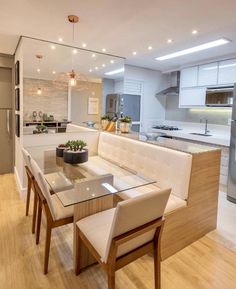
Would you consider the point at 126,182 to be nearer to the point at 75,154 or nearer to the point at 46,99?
the point at 75,154

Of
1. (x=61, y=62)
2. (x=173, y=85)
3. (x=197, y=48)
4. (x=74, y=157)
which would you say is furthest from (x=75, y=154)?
(x=173, y=85)

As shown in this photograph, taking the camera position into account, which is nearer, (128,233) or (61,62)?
(128,233)

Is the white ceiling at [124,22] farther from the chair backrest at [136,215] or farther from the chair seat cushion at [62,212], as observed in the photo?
the chair seat cushion at [62,212]

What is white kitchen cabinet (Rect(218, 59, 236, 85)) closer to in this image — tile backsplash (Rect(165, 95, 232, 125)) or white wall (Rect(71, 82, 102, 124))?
tile backsplash (Rect(165, 95, 232, 125))

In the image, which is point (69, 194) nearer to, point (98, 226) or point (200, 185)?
point (98, 226)

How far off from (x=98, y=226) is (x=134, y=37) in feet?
8.61

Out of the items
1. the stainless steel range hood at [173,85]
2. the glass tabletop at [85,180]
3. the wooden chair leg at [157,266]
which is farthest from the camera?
the stainless steel range hood at [173,85]

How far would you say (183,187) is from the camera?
2.22 m

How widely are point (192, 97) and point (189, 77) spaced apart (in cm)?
45

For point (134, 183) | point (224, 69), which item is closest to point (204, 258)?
point (134, 183)

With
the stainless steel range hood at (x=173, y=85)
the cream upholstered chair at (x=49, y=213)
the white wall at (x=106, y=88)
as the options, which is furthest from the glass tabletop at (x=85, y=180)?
the stainless steel range hood at (x=173, y=85)

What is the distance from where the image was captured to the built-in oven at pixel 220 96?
414cm

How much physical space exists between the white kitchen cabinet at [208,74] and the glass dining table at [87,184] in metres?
2.90

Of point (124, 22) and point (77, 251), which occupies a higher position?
point (124, 22)
